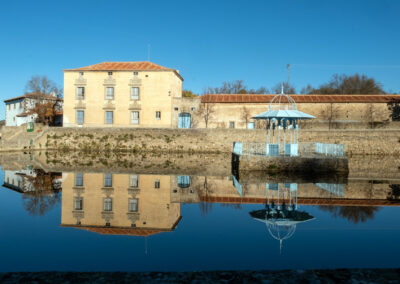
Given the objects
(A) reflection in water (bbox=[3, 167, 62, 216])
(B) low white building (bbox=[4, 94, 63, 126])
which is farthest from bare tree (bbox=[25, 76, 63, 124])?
(A) reflection in water (bbox=[3, 167, 62, 216])

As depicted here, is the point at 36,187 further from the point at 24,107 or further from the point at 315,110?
the point at 24,107

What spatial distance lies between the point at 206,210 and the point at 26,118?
4410cm

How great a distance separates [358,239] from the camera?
23.5ft

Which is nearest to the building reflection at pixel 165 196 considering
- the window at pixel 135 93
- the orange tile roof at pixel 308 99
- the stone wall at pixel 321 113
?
the window at pixel 135 93

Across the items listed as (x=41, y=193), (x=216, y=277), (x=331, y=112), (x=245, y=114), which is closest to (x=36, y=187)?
(x=41, y=193)

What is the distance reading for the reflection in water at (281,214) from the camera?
7718mm

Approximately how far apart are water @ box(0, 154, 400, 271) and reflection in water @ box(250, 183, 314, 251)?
3 centimetres

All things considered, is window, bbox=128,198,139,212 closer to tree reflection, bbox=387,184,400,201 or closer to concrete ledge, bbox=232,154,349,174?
concrete ledge, bbox=232,154,349,174

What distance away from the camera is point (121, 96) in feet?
121

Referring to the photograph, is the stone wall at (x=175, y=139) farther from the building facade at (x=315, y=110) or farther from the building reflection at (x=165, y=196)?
the building reflection at (x=165, y=196)

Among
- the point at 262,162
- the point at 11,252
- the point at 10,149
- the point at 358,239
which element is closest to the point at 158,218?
the point at 11,252

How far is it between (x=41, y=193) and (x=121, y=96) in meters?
25.8

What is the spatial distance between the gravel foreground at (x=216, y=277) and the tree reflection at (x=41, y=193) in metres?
4.88

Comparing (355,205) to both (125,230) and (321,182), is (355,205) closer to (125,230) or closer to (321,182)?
(321,182)
